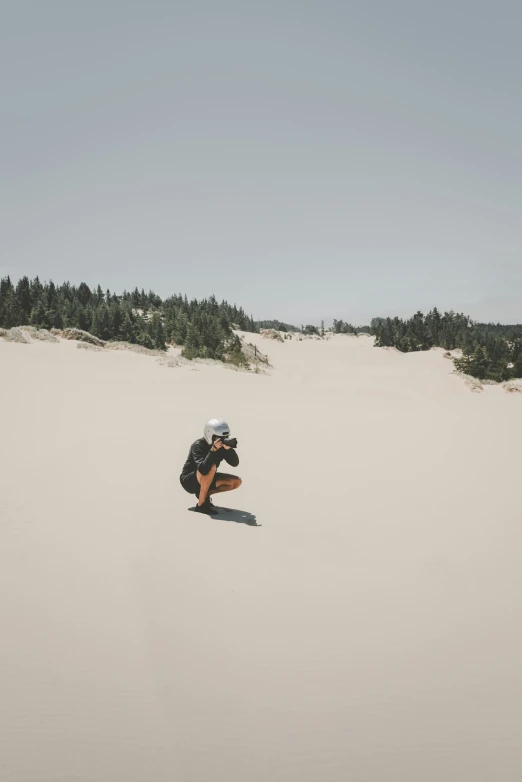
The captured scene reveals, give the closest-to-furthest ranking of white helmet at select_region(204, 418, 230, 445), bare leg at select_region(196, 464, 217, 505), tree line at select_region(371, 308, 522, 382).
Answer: white helmet at select_region(204, 418, 230, 445), bare leg at select_region(196, 464, 217, 505), tree line at select_region(371, 308, 522, 382)

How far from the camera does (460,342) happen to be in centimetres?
7612

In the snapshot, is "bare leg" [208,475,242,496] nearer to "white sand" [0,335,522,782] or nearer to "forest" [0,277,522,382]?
"white sand" [0,335,522,782]

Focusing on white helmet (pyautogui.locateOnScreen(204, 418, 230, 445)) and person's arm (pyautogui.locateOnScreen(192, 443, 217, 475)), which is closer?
white helmet (pyautogui.locateOnScreen(204, 418, 230, 445))

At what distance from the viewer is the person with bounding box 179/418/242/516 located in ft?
17.5

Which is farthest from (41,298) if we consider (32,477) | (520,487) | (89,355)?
(520,487)

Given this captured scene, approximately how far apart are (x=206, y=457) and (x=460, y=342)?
264ft

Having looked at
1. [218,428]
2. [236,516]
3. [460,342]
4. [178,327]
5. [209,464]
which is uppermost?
[460,342]

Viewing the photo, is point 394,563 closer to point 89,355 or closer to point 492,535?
point 492,535

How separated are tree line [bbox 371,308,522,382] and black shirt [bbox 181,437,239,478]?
97.3 feet

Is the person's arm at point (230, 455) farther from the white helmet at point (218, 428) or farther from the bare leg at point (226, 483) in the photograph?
the bare leg at point (226, 483)

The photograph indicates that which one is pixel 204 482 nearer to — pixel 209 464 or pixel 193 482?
pixel 193 482

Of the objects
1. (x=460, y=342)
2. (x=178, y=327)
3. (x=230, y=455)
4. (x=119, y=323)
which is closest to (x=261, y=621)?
(x=230, y=455)

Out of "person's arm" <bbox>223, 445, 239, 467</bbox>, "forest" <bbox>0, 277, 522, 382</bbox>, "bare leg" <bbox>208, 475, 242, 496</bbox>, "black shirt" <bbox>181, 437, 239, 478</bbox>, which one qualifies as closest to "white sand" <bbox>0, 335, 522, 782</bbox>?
"bare leg" <bbox>208, 475, 242, 496</bbox>

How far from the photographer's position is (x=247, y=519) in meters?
5.74
